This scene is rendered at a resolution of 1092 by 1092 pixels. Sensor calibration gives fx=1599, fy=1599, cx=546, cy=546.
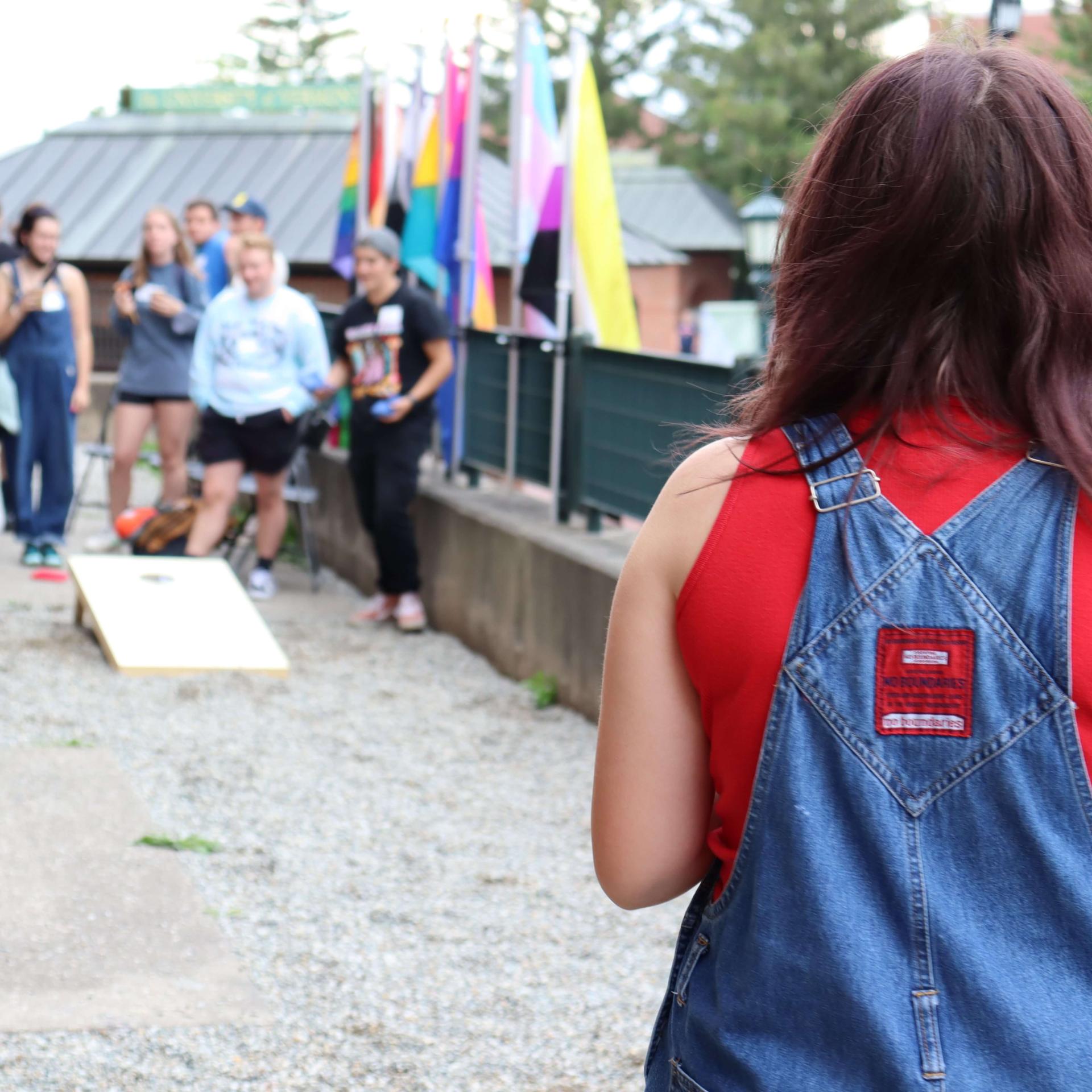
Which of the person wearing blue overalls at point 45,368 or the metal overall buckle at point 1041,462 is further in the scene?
the person wearing blue overalls at point 45,368

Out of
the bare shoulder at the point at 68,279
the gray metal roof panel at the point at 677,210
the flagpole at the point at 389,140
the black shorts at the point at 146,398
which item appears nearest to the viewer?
the bare shoulder at the point at 68,279

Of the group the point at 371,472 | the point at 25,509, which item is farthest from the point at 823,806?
the point at 25,509

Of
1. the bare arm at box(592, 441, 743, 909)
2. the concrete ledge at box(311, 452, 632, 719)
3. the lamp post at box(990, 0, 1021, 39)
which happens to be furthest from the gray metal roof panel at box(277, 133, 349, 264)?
the bare arm at box(592, 441, 743, 909)

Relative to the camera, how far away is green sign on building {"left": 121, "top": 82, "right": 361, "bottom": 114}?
76.4ft

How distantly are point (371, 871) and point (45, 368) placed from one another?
18.7 feet

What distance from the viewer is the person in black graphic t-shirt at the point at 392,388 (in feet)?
27.2

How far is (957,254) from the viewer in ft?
4.12

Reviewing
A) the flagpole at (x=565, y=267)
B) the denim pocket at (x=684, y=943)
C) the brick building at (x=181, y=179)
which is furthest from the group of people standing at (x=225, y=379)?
the brick building at (x=181, y=179)

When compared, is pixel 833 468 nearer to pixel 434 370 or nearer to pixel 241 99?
pixel 434 370

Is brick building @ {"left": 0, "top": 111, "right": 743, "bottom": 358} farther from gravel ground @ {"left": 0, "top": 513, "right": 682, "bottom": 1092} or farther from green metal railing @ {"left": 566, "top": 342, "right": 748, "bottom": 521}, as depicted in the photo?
gravel ground @ {"left": 0, "top": 513, "right": 682, "bottom": 1092}

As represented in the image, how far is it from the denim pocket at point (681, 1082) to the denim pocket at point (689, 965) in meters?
0.05

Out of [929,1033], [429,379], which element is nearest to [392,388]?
[429,379]

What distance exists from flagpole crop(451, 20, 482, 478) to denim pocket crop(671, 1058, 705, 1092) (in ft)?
26.4

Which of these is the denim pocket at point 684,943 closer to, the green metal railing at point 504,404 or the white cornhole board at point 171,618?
the white cornhole board at point 171,618
